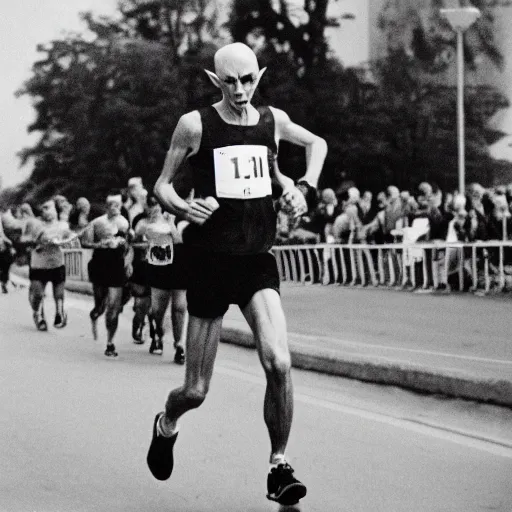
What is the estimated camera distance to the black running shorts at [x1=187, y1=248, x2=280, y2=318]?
668 cm

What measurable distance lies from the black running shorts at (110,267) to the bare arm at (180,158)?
362 inches

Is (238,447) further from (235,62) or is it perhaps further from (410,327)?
(410,327)

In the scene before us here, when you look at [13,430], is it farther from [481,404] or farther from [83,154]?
[83,154]

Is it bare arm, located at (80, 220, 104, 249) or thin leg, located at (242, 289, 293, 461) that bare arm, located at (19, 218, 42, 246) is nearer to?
bare arm, located at (80, 220, 104, 249)

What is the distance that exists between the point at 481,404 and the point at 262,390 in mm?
1934

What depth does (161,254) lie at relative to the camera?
45.9 feet

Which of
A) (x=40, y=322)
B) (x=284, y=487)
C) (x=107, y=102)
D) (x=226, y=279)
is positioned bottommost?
(x=40, y=322)

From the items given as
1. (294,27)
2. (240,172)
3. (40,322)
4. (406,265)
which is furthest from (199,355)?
(294,27)

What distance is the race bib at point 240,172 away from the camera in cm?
664

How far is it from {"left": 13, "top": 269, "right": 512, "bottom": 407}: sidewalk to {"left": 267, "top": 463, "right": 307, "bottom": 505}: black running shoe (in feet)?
10.3

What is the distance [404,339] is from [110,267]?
10.7ft

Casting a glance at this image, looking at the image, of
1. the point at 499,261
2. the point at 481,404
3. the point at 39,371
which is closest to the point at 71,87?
the point at 499,261

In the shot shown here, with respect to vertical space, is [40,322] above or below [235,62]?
below

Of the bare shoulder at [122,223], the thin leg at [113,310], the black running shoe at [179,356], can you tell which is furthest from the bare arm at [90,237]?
the black running shoe at [179,356]
